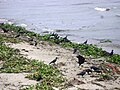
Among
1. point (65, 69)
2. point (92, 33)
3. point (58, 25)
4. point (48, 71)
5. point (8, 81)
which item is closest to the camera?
point (8, 81)

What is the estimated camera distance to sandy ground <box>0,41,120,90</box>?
1237cm

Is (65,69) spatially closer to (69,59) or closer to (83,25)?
(69,59)

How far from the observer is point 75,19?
37.8m

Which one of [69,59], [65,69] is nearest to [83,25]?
[69,59]

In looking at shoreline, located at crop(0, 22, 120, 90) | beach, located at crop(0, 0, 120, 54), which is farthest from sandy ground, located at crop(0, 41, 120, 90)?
beach, located at crop(0, 0, 120, 54)

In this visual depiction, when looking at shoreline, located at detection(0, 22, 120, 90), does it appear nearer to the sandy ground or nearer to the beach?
the sandy ground

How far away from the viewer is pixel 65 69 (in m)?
14.6

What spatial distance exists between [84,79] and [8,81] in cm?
287

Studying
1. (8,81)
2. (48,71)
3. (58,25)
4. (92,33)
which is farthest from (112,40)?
(8,81)

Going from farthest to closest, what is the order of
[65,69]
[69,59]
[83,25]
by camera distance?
[83,25], [69,59], [65,69]

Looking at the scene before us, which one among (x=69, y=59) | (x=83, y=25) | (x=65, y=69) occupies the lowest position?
(x=83, y=25)

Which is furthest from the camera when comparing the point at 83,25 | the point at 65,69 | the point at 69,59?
the point at 83,25

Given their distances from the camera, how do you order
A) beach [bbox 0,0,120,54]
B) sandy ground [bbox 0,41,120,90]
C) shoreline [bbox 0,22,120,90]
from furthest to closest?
beach [bbox 0,0,120,54]
shoreline [bbox 0,22,120,90]
sandy ground [bbox 0,41,120,90]

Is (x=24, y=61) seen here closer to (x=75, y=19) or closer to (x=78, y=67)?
(x=78, y=67)
